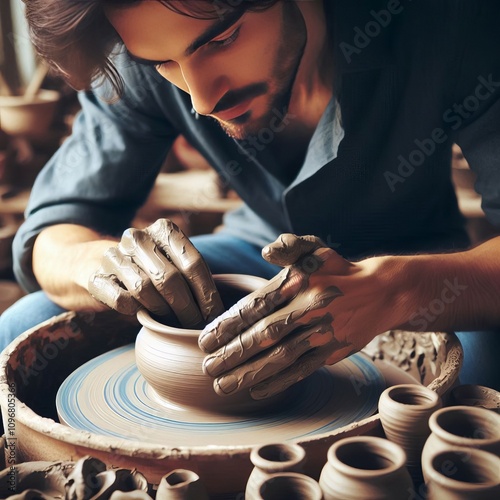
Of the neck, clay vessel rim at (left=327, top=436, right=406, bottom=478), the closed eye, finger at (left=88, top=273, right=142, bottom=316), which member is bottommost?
clay vessel rim at (left=327, top=436, right=406, bottom=478)

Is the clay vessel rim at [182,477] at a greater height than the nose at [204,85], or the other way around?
the nose at [204,85]

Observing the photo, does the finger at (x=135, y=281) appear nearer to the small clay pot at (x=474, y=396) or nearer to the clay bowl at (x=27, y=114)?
the small clay pot at (x=474, y=396)

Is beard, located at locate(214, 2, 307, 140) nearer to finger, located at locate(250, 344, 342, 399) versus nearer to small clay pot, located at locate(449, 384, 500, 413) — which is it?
finger, located at locate(250, 344, 342, 399)

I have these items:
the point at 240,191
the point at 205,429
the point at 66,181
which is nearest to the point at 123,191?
the point at 66,181

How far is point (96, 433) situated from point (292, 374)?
44cm

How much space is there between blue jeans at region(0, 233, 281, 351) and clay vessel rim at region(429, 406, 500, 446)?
114 cm

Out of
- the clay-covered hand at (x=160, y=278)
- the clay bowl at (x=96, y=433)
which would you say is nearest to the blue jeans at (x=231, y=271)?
the clay bowl at (x=96, y=433)

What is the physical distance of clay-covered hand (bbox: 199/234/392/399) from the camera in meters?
1.49

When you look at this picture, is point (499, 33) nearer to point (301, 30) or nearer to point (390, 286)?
point (301, 30)

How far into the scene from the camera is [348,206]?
7.59 ft

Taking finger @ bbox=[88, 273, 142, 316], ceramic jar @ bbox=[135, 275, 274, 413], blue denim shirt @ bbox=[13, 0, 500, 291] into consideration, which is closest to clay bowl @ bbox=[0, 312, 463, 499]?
ceramic jar @ bbox=[135, 275, 274, 413]

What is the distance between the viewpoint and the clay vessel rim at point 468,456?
1.20 m

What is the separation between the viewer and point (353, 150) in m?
2.17

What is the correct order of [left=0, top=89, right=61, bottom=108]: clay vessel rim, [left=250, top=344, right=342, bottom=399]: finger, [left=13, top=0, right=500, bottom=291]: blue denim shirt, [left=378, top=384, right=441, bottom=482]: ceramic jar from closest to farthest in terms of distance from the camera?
[left=378, top=384, right=441, bottom=482]: ceramic jar → [left=250, top=344, right=342, bottom=399]: finger → [left=13, top=0, right=500, bottom=291]: blue denim shirt → [left=0, top=89, right=61, bottom=108]: clay vessel rim
